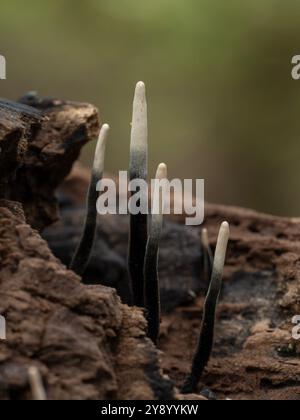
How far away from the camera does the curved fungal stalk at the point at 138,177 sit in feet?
8.27

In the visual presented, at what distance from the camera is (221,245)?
2.45 metres

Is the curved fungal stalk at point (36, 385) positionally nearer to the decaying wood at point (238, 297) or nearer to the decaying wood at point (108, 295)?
the decaying wood at point (108, 295)

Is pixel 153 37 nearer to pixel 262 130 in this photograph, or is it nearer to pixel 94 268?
pixel 262 130

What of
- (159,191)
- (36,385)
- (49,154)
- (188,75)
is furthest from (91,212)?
(188,75)

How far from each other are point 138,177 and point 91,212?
30cm

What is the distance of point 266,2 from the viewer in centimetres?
766

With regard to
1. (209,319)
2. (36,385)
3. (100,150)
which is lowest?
(36,385)

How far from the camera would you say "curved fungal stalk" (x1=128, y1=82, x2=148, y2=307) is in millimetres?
2520

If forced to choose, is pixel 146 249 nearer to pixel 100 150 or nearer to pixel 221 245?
pixel 221 245

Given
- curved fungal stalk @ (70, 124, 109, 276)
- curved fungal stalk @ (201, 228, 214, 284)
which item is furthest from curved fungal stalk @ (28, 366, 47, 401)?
curved fungal stalk @ (201, 228, 214, 284)

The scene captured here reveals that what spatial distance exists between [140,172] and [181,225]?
126 cm

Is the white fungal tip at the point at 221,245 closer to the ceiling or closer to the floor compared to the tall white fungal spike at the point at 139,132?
closer to the floor

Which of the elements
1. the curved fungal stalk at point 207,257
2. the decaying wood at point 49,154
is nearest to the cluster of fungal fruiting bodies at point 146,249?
the decaying wood at point 49,154

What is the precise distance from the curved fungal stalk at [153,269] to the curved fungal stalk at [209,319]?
17 cm
